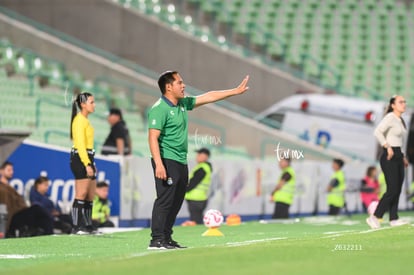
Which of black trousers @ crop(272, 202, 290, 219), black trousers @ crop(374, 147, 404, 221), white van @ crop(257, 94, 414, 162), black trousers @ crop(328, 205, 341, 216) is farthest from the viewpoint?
white van @ crop(257, 94, 414, 162)

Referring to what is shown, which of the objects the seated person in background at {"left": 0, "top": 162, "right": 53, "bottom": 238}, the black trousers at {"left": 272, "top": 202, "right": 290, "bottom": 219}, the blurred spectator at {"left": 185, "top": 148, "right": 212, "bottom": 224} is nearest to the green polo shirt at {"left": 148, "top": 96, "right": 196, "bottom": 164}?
the seated person in background at {"left": 0, "top": 162, "right": 53, "bottom": 238}

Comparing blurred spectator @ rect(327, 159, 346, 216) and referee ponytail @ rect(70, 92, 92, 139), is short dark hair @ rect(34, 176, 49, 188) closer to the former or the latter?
Answer: referee ponytail @ rect(70, 92, 92, 139)

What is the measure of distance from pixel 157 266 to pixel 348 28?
95.4ft

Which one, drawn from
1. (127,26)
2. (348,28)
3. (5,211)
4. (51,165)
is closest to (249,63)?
(127,26)

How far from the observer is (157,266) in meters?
10.6

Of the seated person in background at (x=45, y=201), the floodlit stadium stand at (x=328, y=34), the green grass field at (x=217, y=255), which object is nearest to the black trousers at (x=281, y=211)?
the seated person in background at (x=45, y=201)

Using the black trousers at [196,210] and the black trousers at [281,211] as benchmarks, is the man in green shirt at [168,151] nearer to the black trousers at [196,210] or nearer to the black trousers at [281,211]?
the black trousers at [196,210]

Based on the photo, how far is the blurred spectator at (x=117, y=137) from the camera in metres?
21.6

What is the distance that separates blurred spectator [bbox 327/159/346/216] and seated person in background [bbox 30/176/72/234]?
7.75 meters

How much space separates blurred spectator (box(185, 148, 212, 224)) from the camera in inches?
850

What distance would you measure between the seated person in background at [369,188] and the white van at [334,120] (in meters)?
2.51

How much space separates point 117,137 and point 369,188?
7.17 m

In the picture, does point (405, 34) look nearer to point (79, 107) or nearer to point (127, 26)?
point (127, 26)

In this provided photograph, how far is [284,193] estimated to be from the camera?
24547mm
